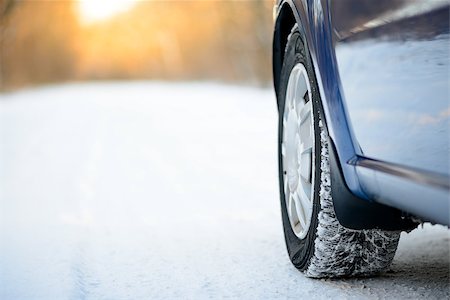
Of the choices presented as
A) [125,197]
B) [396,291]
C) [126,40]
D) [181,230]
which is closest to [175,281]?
[396,291]

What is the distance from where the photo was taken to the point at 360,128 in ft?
6.89

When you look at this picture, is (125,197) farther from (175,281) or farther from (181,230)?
(175,281)

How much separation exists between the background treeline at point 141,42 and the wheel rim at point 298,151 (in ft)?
78.5

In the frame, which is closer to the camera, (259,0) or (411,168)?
(411,168)

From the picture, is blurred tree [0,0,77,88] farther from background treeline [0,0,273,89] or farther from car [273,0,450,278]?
car [273,0,450,278]

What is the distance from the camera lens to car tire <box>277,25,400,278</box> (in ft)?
7.89

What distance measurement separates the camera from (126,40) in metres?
57.8

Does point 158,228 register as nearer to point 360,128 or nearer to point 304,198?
point 304,198

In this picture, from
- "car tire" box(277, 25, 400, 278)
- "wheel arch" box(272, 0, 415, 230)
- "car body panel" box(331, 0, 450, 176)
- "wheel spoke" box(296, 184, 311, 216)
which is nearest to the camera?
"car body panel" box(331, 0, 450, 176)

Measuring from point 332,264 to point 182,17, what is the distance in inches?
1865

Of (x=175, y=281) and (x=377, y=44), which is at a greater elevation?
(x=377, y=44)

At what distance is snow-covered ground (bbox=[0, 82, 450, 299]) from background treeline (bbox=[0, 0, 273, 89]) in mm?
19812

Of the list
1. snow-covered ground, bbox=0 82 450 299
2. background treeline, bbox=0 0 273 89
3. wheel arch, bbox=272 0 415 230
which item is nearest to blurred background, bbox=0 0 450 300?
snow-covered ground, bbox=0 82 450 299

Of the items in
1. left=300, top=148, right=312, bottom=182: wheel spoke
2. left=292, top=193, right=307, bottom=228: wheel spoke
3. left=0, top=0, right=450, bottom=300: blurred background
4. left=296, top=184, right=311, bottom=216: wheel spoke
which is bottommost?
left=0, top=0, right=450, bottom=300: blurred background
